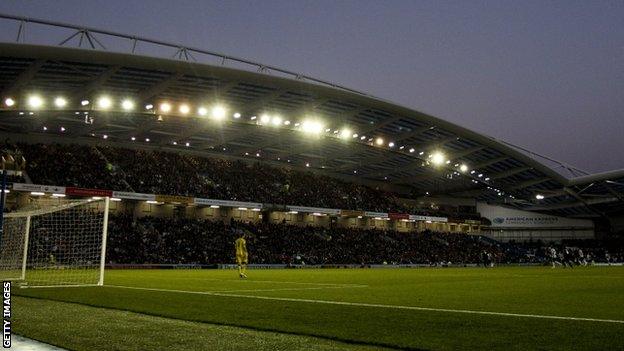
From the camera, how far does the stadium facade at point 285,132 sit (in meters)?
33.5

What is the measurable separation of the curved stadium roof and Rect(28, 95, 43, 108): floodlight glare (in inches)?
19.5

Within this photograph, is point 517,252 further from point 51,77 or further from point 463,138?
point 51,77

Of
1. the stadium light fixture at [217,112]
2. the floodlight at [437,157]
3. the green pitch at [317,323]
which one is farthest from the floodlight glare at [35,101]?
the floodlight at [437,157]

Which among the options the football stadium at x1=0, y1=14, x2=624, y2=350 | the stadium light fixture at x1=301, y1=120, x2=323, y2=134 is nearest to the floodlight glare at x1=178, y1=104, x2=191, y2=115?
the football stadium at x1=0, y1=14, x2=624, y2=350

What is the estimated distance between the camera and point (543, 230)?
74375mm

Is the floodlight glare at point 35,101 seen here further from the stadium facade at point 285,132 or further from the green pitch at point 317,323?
the green pitch at point 317,323

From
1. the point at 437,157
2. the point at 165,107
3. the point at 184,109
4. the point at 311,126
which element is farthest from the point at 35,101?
the point at 437,157

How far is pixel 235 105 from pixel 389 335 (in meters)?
35.6

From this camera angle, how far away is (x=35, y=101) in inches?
1344

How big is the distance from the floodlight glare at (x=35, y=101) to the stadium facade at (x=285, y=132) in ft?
0.28

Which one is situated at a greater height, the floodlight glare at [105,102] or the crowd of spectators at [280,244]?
the floodlight glare at [105,102]

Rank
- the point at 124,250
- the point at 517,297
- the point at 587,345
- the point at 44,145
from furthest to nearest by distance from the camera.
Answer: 1. the point at 44,145
2. the point at 124,250
3. the point at 517,297
4. the point at 587,345

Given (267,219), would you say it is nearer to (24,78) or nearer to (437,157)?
(437,157)

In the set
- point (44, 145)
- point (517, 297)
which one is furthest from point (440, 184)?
point (517, 297)
